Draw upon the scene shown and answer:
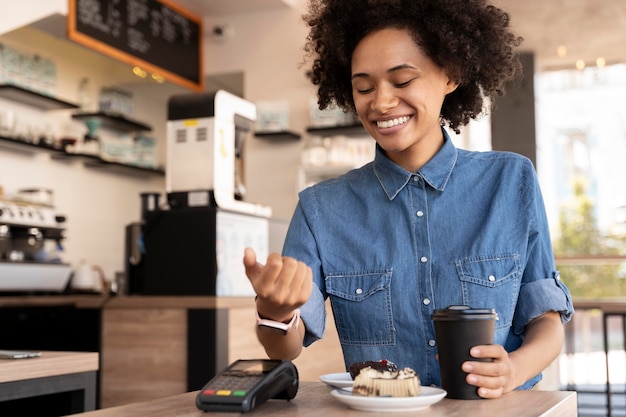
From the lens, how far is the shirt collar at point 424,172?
1380mm

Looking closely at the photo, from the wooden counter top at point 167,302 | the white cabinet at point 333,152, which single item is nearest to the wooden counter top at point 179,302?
the wooden counter top at point 167,302

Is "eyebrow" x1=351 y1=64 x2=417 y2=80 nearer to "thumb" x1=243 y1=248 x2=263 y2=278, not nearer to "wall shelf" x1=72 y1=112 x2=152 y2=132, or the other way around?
"thumb" x1=243 y1=248 x2=263 y2=278

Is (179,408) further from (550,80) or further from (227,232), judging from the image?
(550,80)

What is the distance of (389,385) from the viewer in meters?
1.00

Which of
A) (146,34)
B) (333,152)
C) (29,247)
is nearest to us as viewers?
(29,247)

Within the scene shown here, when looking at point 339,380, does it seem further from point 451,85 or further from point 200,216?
point 200,216

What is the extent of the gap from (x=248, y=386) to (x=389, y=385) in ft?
0.58

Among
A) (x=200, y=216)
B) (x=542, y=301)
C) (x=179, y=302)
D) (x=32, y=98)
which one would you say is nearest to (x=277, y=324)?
(x=542, y=301)

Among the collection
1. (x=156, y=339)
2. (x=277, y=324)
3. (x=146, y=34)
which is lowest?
(x=156, y=339)

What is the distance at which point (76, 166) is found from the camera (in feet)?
19.3

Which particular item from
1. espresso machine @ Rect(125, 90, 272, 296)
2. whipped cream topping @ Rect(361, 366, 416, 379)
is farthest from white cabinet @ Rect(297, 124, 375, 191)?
whipped cream topping @ Rect(361, 366, 416, 379)

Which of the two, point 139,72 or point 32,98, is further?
point 139,72

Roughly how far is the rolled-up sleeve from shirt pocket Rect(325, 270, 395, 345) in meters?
0.22

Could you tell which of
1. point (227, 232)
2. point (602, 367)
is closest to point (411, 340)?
point (227, 232)
